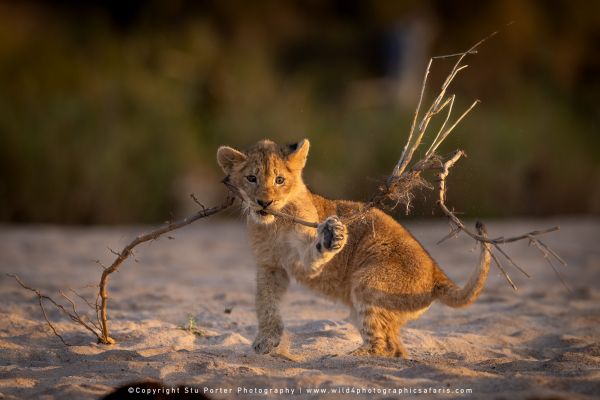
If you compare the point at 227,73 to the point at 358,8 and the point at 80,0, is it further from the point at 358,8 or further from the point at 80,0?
the point at 358,8

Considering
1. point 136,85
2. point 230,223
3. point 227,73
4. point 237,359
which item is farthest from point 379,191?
point 227,73

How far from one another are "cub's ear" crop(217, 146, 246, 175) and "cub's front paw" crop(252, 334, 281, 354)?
1.25 metres

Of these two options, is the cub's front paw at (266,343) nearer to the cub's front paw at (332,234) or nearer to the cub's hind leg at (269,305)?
the cub's hind leg at (269,305)

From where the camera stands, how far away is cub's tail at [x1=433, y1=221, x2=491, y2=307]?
637 centimetres

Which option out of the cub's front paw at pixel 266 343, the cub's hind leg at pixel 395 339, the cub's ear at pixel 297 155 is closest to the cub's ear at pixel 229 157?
the cub's ear at pixel 297 155

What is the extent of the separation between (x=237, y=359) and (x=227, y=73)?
12.3 m

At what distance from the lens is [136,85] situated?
50.8 ft

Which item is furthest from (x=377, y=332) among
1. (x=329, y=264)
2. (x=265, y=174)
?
(x=265, y=174)

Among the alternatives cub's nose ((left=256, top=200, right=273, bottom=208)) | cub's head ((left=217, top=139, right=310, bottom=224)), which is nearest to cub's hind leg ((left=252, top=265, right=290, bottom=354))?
cub's head ((left=217, top=139, right=310, bottom=224))

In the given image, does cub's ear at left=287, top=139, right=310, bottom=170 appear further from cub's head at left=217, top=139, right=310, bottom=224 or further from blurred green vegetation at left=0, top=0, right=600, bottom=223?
blurred green vegetation at left=0, top=0, right=600, bottom=223

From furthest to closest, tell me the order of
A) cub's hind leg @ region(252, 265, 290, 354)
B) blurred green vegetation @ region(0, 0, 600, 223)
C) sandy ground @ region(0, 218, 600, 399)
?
blurred green vegetation @ region(0, 0, 600, 223)
cub's hind leg @ region(252, 265, 290, 354)
sandy ground @ region(0, 218, 600, 399)

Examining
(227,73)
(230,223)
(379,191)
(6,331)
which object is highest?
(227,73)

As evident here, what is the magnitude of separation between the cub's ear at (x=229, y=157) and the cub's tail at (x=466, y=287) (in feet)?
5.63

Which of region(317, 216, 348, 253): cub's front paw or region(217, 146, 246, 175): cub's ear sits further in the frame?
region(217, 146, 246, 175): cub's ear
